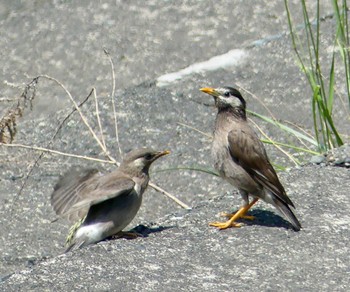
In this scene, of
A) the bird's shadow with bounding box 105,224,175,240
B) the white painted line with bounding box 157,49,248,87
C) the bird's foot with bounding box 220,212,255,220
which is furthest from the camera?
the white painted line with bounding box 157,49,248,87

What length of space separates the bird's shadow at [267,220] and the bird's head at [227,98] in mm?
587

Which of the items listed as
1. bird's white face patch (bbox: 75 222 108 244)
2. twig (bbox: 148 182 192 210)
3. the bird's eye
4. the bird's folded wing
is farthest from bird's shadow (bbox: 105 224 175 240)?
twig (bbox: 148 182 192 210)

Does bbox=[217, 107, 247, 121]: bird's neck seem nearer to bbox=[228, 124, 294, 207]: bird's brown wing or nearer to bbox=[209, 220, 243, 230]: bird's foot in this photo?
bbox=[228, 124, 294, 207]: bird's brown wing

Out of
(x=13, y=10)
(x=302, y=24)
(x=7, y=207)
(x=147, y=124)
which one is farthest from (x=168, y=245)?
(x=13, y=10)

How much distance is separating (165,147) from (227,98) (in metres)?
1.14

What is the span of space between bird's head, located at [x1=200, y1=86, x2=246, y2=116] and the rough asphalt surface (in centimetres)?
42

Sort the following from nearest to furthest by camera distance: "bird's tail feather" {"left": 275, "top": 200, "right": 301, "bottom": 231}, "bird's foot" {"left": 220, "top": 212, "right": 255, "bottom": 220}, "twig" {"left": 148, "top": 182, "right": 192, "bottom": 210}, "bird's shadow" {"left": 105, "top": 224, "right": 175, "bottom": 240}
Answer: "bird's tail feather" {"left": 275, "top": 200, "right": 301, "bottom": 231} → "bird's shadow" {"left": 105, "top": 224, "right": 175, "bottom": 240} → "bird's foot" {"left": 220, "top": 212, "right": 255, "bottom": 220} → "twig" {"left": 148, "top": 182, "right": 192, "bottom": 210}

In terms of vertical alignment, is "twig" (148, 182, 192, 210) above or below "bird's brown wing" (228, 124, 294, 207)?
below

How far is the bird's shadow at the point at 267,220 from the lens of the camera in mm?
5047

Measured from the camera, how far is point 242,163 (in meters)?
5.35

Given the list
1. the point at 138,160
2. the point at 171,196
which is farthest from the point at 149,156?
the point at 171,196

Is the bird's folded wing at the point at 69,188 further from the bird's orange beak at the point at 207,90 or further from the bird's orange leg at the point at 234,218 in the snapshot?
the bird's orange leg at the point at 234,218

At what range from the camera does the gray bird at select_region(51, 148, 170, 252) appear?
17.4ft

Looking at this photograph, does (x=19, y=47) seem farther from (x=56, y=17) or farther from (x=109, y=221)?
(x=109, y=221)
